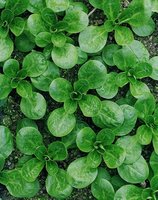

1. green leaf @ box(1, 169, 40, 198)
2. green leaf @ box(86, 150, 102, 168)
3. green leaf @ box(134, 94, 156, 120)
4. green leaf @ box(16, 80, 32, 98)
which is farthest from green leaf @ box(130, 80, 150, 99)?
green leaf @ box(1, 169, 40, 198)

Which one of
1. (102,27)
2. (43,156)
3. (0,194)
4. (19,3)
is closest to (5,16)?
(19,3)

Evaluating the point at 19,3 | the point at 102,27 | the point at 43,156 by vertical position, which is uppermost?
the point at 19,3

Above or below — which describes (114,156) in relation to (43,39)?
below

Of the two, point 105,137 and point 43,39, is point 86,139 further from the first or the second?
point 43,39

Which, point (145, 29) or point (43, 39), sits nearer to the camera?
point (43, 39)

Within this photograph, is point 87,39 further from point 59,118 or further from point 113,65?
point 59,118

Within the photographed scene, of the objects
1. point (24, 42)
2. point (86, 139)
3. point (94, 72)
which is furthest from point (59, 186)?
point (24, 42)

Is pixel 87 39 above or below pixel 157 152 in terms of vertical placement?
above
